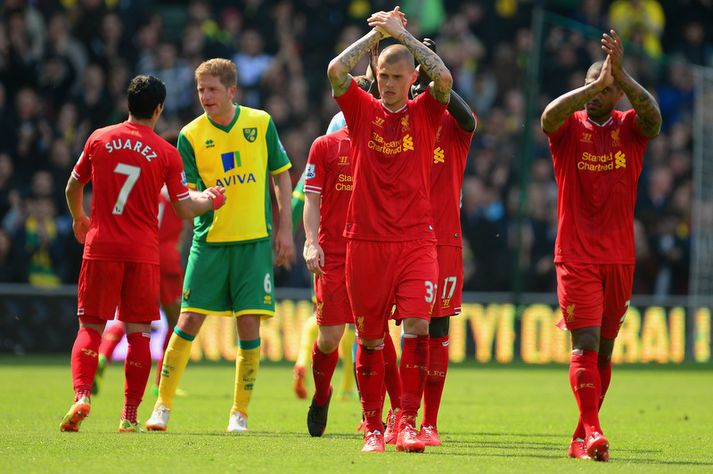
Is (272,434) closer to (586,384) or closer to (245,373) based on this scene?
(245,373)

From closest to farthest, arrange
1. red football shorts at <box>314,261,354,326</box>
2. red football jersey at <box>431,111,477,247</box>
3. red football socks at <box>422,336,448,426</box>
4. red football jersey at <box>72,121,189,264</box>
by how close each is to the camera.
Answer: red football socks at <box>422,336,448,426</box>, red football jersey at <box>72,121,189,264</box>, red football jersey at <box>431,111,477,247</box>, red football shorts at <box>314,261,354,326</box>

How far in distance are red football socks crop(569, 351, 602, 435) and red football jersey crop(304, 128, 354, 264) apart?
7.08 ft

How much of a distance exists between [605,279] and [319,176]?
2.17m

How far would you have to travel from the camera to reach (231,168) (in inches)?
390

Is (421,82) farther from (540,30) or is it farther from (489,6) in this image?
(489,6)

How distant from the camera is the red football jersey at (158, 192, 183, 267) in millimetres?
13484

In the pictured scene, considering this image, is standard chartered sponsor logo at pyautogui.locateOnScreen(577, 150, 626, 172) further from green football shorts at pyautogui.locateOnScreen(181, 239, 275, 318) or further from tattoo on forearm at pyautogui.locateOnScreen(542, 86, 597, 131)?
green football shorts at pyautogui.locateOnScreen(181, 239, 275, 318)

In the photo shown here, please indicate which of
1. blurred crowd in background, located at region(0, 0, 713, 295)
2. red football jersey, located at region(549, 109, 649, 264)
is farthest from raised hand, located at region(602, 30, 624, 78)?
blurred crowd in background, located at region(0, 0, 713, 295)

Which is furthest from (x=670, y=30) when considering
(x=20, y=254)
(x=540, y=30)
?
(x=20, y=254)

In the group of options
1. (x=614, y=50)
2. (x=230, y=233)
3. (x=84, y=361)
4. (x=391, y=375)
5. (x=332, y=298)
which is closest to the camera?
(x=614, y=50)

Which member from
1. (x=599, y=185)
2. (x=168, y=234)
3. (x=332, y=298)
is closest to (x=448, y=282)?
(x=332, y=298)

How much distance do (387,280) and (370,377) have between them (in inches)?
26.4

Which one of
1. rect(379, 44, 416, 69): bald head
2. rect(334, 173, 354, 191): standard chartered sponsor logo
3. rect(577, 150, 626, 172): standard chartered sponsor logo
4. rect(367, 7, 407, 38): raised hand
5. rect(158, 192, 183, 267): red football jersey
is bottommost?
rect(158, 192, 183, 267): red football jersey

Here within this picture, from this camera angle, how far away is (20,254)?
1986 centimetres
